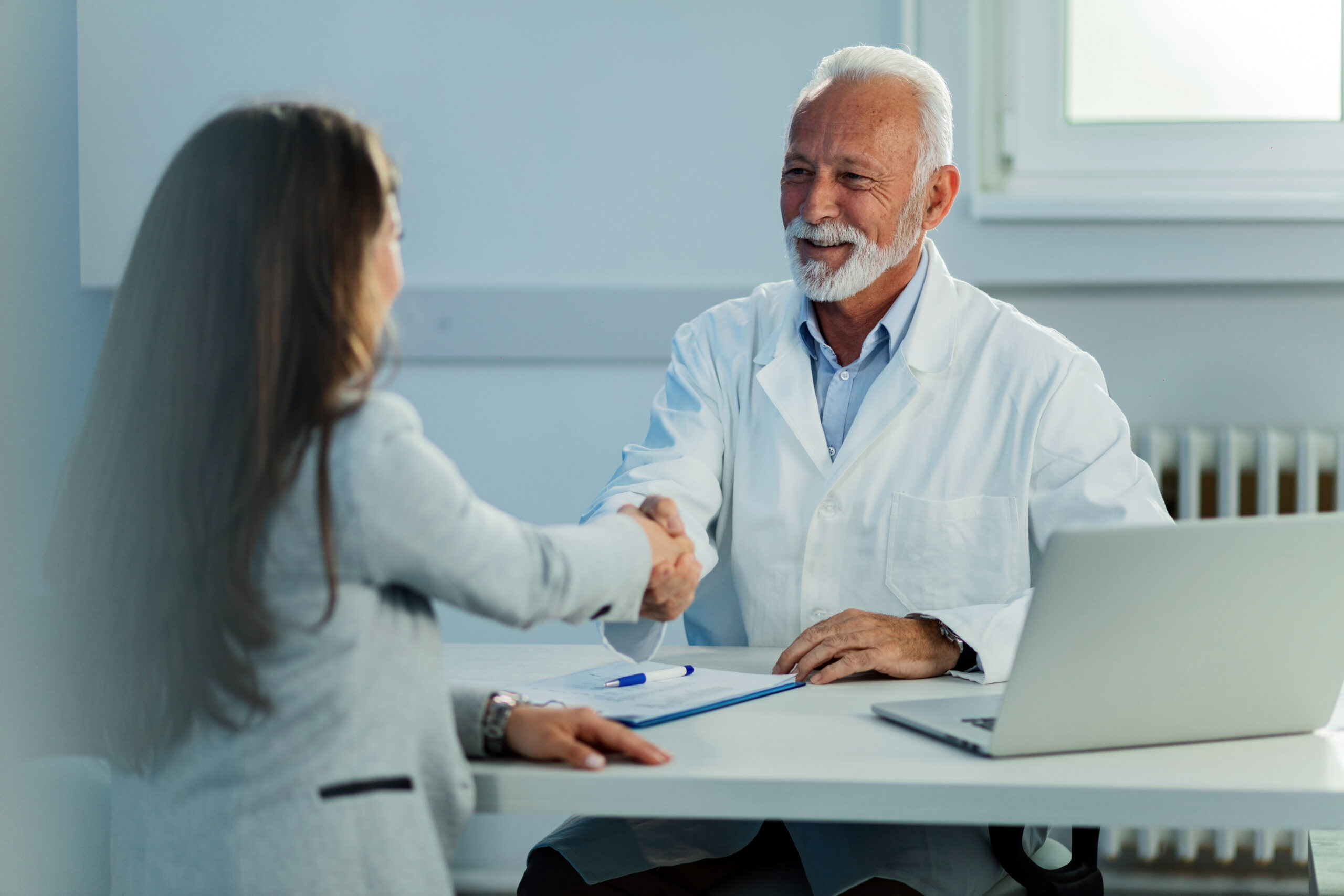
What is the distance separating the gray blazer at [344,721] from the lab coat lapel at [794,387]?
2.65 feet

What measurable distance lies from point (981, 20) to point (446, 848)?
2.03 m

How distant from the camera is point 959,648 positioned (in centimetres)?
126

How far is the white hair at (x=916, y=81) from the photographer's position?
1715 millimetres

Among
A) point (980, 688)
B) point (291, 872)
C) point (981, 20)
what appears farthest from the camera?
point (981, 20)

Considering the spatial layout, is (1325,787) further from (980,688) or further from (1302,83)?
(1302,83)

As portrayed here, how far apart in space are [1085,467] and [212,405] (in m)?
1.11

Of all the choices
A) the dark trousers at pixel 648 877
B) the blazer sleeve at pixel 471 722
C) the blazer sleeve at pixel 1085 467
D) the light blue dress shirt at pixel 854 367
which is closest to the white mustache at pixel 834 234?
the light blue dress shirt at pixel 854 367

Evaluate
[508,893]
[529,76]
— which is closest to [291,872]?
[508,893]

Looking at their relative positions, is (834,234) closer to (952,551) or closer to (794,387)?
(794,387)

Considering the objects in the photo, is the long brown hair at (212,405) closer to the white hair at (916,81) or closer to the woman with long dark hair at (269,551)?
the woman with long dark hair at (269,551)

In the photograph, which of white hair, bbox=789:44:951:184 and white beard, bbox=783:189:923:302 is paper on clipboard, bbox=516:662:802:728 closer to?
white beard, bbox=783:189:923:302

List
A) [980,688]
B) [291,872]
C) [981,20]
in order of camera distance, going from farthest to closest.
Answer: [981,20]
[980,688]
[291,872]

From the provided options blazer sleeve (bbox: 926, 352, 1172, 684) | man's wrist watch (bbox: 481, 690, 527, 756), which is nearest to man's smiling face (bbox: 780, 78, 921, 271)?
blazer sleeve (bbox: 926, 352, 1172, 684)

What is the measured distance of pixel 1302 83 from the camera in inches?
92.9
